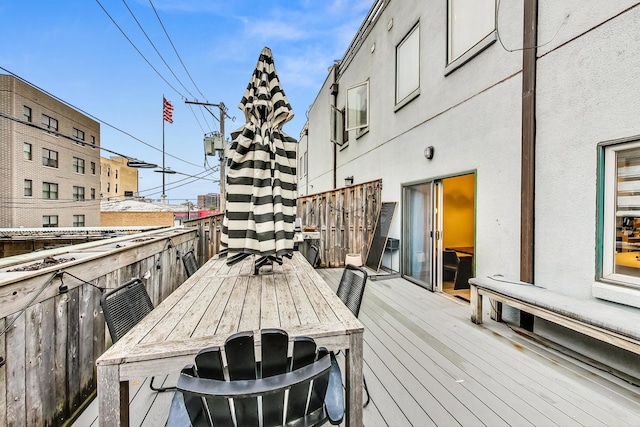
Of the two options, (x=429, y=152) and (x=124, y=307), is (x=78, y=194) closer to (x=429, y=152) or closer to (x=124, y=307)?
(x=124, y=307)

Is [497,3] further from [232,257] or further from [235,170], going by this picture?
[232,257]

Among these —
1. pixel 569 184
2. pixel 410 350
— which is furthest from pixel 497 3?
pixel 410 350

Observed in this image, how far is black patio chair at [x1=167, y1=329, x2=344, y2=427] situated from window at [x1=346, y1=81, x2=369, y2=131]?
6833 mm

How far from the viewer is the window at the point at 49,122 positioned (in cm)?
1606

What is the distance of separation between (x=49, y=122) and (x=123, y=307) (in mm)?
21901

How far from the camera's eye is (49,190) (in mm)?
16656

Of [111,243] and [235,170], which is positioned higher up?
[235,170]

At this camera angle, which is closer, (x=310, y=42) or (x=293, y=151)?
(x=293, y=151)

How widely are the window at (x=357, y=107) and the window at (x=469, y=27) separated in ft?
10.3

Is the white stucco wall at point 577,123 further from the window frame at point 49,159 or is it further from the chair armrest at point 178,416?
the window frame at point 49,159

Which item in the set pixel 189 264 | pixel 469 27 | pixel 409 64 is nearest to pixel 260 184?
pixel 189 264

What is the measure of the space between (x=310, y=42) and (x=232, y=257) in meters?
18.8

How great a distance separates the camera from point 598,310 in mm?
2229

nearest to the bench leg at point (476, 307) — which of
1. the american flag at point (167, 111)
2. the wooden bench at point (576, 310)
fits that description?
the wooden bench at point (576, 310)
